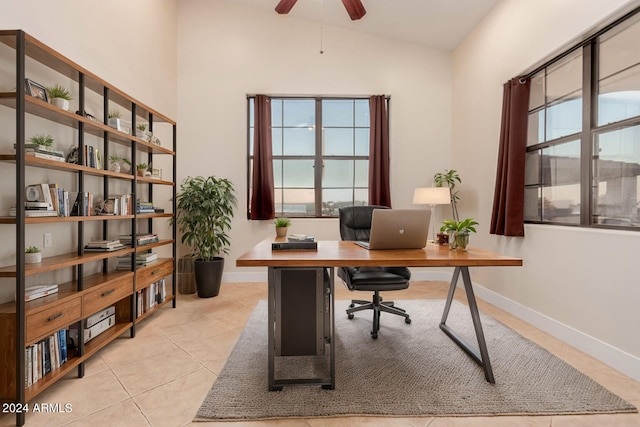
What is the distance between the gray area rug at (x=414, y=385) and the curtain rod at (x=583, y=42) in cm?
241

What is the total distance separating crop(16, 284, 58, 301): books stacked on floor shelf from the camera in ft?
5.81

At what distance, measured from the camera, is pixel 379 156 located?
14.3 feet

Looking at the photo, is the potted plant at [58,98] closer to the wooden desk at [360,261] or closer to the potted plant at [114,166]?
the potted plant at [114,166]

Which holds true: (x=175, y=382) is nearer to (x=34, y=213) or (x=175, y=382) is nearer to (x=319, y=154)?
(x=34, y=213)

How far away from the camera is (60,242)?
7.52ft

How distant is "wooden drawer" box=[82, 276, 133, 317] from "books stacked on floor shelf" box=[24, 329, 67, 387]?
0.63 ft

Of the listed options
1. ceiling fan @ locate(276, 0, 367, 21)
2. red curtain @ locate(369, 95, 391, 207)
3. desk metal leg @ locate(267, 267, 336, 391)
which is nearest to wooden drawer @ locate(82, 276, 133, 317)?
desk metal leg @ locate(267, 267, 336, 391)

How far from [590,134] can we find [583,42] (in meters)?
0.73

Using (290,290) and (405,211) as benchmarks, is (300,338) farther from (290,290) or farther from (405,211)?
(405,211)

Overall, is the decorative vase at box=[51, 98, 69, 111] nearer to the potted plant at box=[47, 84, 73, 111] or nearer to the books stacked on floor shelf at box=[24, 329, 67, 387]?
the potted plant at box=[47, 84, 73, 111]

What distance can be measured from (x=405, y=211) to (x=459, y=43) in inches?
140

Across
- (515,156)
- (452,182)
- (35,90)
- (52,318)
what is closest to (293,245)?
(52,318)

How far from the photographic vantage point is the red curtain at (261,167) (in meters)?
4.29

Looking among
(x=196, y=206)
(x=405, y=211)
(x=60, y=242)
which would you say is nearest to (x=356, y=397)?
(x=405, y=211)
